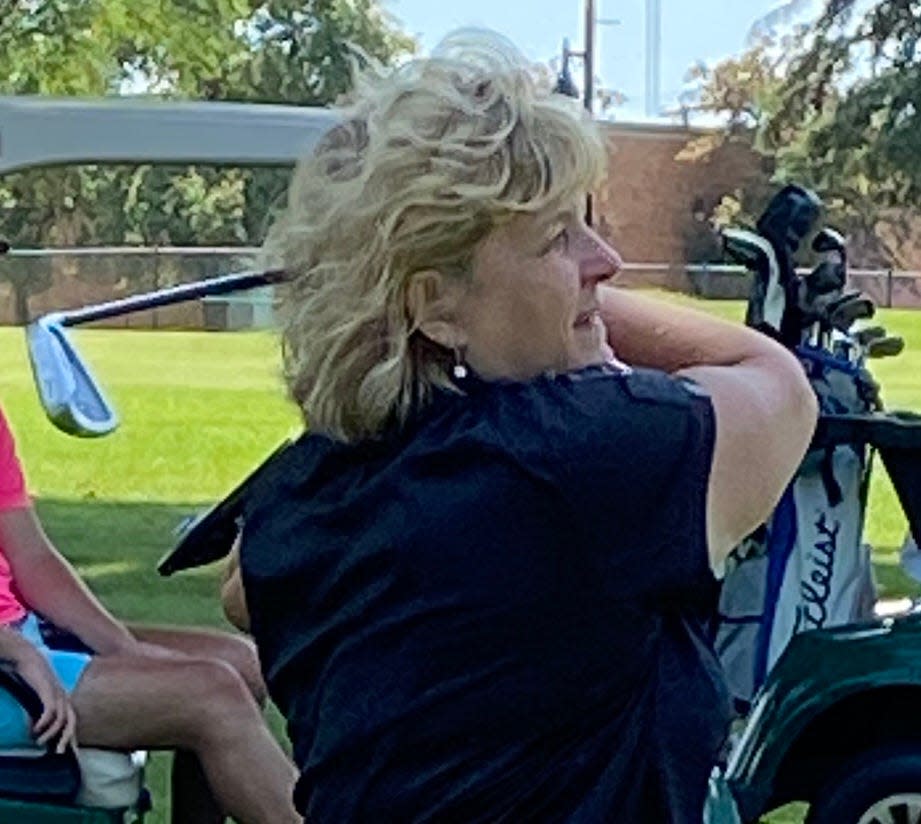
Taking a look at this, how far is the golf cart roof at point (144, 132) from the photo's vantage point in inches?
131

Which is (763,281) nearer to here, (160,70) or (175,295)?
(175,295)

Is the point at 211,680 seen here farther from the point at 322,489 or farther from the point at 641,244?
the point at 641,244

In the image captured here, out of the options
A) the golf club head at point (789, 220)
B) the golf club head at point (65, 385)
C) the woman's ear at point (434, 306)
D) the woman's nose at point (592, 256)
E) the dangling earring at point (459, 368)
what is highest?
the woman's nose at point (592, 256)

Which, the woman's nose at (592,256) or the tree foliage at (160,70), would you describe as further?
the tree foliage at (160,70)

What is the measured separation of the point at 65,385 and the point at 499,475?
38.7 inches

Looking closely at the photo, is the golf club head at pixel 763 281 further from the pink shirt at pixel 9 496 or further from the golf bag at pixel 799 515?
the pink shirt at pixel 9 496

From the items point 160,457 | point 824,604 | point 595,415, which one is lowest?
point 160,457

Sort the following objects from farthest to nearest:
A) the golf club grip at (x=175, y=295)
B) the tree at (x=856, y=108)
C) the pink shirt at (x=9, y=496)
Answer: the tree at (x=856, y=108) → the pink shirt at (x=9, y=496) → the golf club grip at (x=175, y=295)

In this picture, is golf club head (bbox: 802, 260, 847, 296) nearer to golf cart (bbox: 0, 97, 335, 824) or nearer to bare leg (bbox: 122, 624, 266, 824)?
bare leg (bbox: 122, 624, 266, 824)

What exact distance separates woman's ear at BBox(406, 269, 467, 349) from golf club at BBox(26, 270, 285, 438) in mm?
629

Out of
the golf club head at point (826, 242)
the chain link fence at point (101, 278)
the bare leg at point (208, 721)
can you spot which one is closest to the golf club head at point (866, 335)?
the golf club head at point (826, 242)

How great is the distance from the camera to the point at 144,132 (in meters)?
3.40

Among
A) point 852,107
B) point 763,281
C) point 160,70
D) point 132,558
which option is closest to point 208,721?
point 763,281

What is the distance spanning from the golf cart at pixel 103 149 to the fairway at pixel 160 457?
29cm
